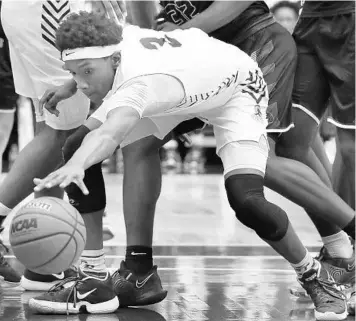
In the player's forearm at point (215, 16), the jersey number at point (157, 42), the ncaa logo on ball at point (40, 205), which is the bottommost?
the ncaa logo on ball at point (40, 205)

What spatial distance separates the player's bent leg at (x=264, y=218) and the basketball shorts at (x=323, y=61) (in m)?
0.83

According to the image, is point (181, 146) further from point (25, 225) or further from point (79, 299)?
point (25, 225)

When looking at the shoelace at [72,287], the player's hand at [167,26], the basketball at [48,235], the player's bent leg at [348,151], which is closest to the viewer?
the basketball at [48,235]

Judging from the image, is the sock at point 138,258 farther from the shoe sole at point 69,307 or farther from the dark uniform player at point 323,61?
the dark uniform player at point 323,61

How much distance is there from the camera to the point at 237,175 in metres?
4.53

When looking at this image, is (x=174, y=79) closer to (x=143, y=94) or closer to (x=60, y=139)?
(x=143, y=94)

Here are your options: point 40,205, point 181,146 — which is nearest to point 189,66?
point 40,205

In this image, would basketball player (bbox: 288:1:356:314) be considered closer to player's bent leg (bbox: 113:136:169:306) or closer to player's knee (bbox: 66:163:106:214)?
player's bent leg (bbox: 113:136:169:306)

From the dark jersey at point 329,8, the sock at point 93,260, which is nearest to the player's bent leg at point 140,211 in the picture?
the sock at point 93,260

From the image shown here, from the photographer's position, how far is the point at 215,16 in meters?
4.95

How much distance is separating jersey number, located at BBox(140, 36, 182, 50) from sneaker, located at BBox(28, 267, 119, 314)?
1.08 meters

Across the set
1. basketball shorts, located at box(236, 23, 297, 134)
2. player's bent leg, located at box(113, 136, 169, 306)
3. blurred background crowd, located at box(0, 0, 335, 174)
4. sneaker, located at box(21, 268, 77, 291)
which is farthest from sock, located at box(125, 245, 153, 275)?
blurred background crowd, located at box(0, 0, 335, 174)

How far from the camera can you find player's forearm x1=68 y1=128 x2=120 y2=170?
148 inches

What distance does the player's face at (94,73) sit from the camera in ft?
14.2
